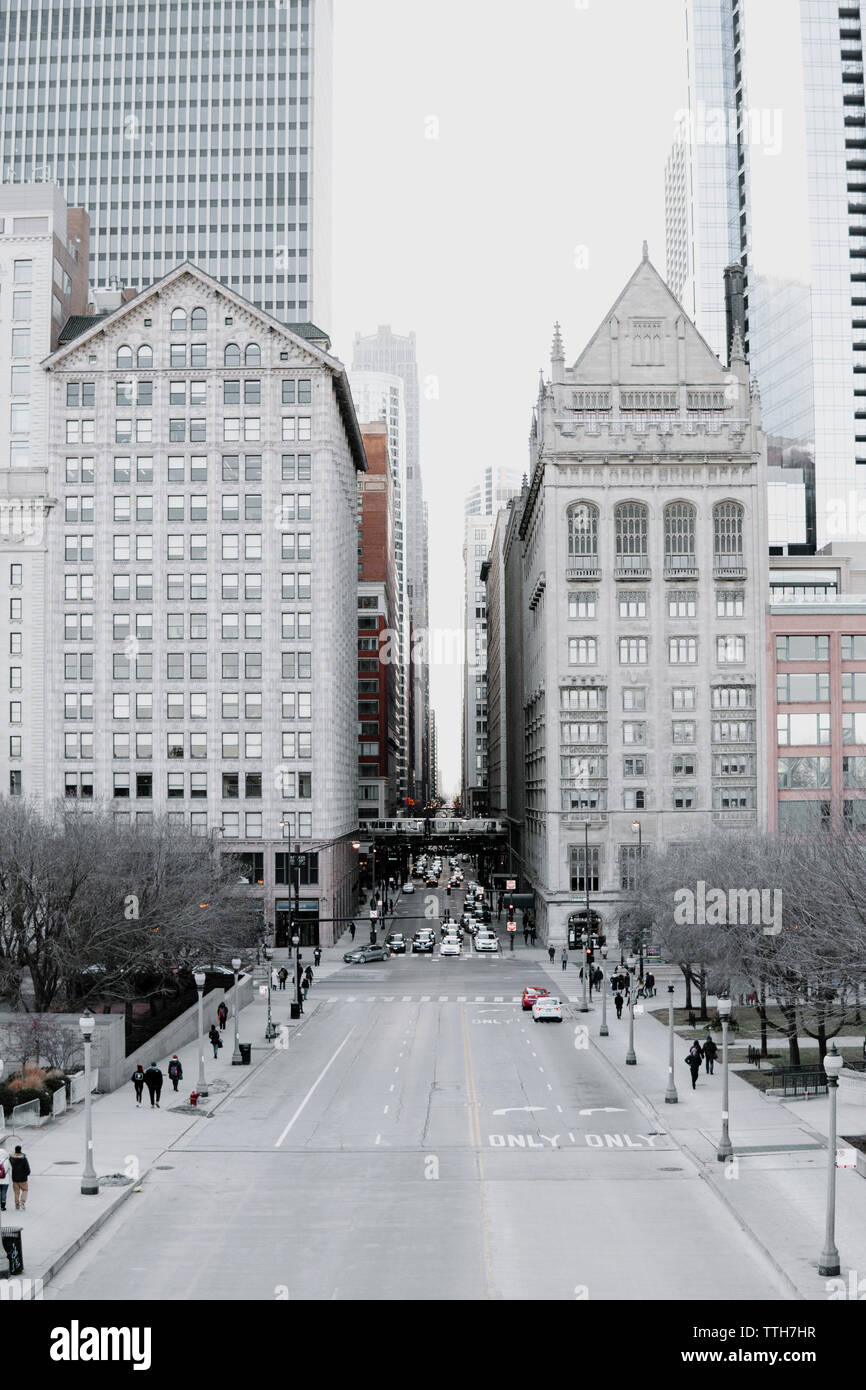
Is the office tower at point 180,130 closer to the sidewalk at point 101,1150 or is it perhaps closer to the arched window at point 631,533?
the arched window at point 631,533

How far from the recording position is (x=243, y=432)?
89.3 metres

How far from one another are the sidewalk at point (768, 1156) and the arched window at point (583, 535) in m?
43.5

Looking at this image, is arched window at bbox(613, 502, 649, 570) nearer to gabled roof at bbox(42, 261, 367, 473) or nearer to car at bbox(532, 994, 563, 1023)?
gabled roof at bbox(42, 261, 367, 473)

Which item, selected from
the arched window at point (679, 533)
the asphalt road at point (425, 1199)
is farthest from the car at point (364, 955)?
the asphalt road at point (425, 1199)

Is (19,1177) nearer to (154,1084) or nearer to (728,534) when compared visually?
(154,1084)

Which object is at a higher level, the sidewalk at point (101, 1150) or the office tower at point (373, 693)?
A: the office tower at point (373, 693)

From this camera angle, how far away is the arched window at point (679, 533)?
278ft

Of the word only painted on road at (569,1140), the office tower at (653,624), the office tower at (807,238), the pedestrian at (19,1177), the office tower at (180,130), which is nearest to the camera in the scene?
the pedestrian at (19,1177)

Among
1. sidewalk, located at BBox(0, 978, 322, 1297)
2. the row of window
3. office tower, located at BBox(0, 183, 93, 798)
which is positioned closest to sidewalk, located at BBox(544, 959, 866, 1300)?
sidewalk, located at BBox(0, 978, 322, 1297)

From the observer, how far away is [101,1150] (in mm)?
29844

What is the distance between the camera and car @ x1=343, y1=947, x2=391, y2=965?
7739 cm

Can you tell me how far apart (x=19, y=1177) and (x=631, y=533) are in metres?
67.1

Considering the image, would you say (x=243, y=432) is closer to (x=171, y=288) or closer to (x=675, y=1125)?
(x=171, y=288)
